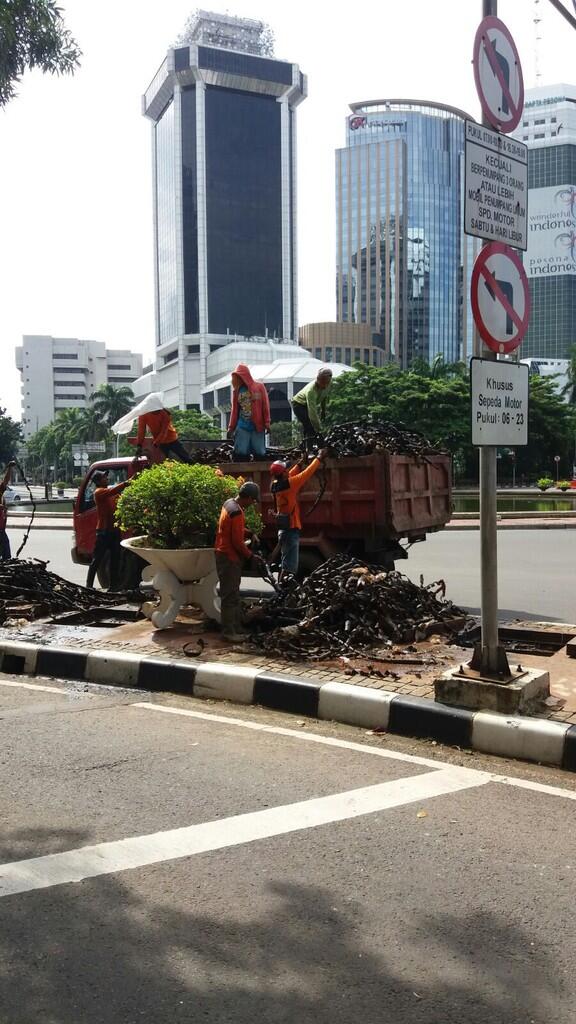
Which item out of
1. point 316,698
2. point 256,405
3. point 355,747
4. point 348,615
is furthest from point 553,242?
point 355,747

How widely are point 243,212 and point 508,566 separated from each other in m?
133

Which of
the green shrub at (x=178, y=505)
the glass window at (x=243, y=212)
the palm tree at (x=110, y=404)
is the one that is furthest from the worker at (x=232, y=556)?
the glass window at (x=243, y=212)

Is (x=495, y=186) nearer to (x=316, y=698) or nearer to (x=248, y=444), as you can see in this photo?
(x=316, y=698)

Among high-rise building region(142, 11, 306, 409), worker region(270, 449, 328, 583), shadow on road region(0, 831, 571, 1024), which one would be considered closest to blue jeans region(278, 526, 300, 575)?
worker region(270, 449, 328, 583)

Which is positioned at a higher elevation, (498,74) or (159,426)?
(498,74)

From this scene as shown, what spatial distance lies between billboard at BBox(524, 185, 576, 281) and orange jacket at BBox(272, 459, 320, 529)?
5392 inches

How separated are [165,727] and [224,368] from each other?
412 feet

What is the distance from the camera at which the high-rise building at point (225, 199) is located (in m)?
134

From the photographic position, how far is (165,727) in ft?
16.5

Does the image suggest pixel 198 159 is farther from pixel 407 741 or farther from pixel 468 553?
pixel 407 741

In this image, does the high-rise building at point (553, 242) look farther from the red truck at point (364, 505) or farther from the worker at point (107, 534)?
the worker at point (107, 534)

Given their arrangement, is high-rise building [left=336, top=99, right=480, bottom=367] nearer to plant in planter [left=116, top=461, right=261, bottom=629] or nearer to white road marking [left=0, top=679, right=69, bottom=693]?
plant in planter [left=116, top=461, right=261, bottom=629]

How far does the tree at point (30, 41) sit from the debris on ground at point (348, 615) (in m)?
4.54

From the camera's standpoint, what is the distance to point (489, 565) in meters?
4.86
